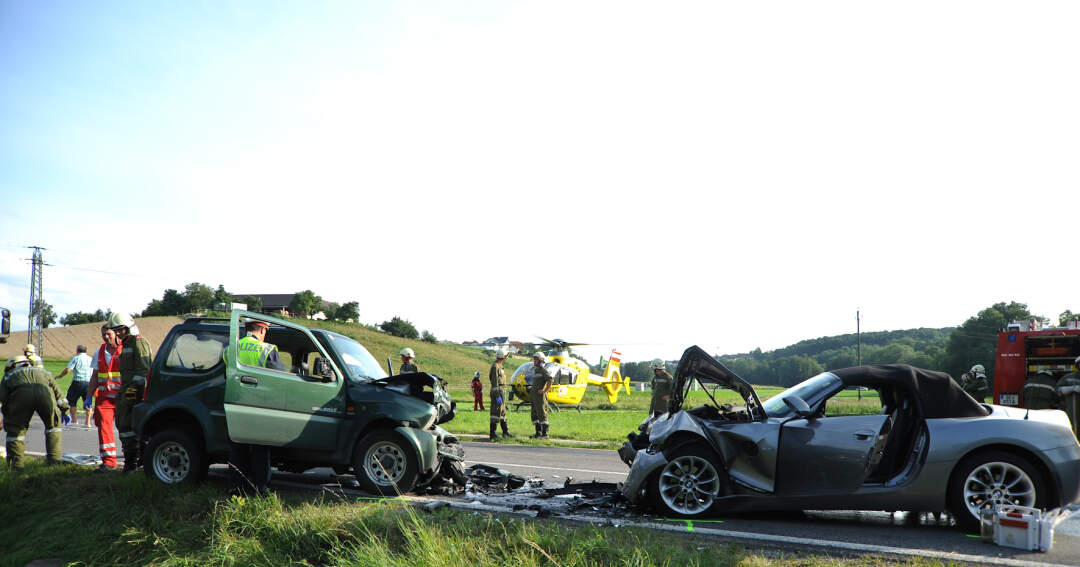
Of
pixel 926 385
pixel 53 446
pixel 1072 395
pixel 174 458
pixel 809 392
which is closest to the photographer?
pixel 926 385

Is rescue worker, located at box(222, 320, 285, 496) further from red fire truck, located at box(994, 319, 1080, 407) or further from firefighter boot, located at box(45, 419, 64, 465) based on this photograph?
red fire truck, located at box(994, 319, 1080, 407)

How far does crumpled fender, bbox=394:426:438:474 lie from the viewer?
7418 mm

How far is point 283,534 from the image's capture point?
6.36 m

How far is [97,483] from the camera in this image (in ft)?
27.0

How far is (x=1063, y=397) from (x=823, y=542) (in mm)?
7888

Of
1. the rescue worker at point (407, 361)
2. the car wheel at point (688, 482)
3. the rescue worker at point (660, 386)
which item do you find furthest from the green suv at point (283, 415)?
the rescue worker at point (660, 386)

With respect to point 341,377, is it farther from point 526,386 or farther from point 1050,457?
point 526,386

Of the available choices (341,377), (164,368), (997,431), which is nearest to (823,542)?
(997,431)

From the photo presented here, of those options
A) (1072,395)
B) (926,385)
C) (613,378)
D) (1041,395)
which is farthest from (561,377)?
(926,385)

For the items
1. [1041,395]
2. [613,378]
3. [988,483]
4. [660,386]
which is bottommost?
[613,378]

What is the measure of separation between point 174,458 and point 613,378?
29.0 m

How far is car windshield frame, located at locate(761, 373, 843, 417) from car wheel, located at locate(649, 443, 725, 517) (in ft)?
2.74

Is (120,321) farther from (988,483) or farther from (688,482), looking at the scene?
(988,483)

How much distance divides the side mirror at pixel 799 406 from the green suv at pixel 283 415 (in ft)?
12.3
